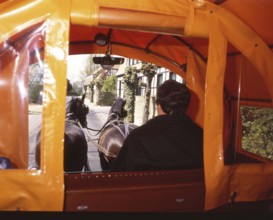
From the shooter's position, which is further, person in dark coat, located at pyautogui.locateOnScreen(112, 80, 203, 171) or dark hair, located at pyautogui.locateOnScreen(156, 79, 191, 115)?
dark hair, located at pyautogui.locateOnScreen(156, 79, 191, 115)

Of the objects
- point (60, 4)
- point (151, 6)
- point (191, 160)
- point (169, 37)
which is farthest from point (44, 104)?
point (169, 37)

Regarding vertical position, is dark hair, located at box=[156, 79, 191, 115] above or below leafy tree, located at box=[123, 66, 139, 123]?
below

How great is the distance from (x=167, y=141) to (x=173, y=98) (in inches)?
16.3

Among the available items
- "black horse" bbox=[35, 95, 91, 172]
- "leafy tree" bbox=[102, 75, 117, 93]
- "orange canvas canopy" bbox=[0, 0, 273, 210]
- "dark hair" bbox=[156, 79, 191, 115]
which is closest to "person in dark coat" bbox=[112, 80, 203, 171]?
"dark hair" bbox=[156, 79, 191, 115]

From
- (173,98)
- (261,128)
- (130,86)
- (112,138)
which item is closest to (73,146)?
(112,138)

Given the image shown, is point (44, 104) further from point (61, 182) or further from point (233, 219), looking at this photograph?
point (233, 219)

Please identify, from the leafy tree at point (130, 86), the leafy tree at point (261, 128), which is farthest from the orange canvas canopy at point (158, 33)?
the leafy tree at point (130, 86)

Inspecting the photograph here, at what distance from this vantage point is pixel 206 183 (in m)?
2.56

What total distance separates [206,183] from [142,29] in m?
1.44

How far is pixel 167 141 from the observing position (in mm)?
2596

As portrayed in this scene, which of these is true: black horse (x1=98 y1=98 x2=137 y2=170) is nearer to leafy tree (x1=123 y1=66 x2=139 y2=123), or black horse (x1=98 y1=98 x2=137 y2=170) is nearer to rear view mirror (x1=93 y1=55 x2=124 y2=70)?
rear view mirror (x1=93 y1=55 x2=124 y2=70)

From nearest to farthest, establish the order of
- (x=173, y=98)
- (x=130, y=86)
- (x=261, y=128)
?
1. (x=173, y=98)
2. (x=261, y=128)
3. (x=130, y=86)

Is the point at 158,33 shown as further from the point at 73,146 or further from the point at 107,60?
the point at 73,146

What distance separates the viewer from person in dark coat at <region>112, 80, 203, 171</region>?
258cm
